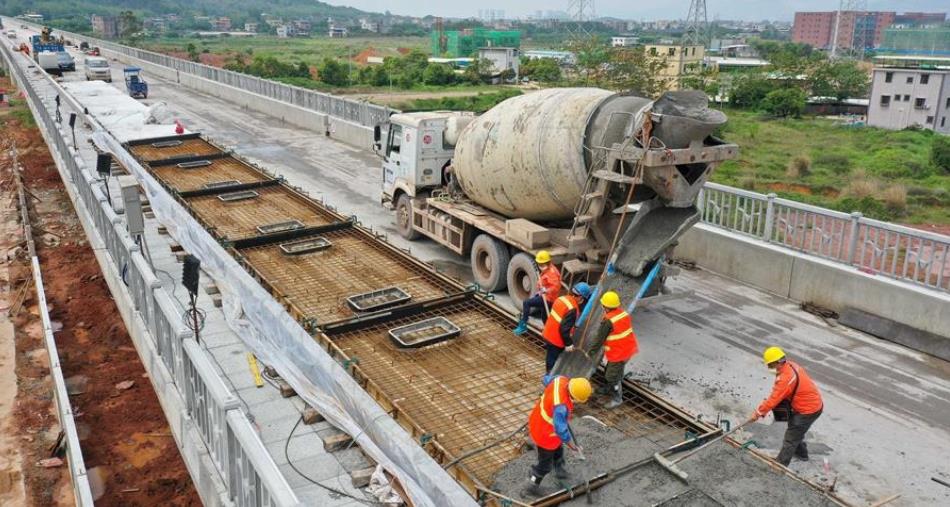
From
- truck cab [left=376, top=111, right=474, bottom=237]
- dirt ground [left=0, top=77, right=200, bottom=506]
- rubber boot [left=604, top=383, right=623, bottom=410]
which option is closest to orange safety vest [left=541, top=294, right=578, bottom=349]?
rubber boot [left=604, top=383, right=623, bottom=410]

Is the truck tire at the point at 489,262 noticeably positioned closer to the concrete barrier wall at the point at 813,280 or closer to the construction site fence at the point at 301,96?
the concrete barrier wall at the point at 813,280

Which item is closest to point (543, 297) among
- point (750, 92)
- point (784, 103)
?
point (784, 103)

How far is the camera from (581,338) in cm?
929

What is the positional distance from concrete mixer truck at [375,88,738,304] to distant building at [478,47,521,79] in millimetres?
73615

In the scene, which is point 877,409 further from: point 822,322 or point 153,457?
point 153,457

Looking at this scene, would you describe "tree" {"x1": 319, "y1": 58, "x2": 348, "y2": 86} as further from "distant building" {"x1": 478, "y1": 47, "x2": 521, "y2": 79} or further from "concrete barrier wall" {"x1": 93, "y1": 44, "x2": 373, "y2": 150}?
"concrete barrier wall" {"x1": 93, "y1": 44, "x2": 373, "y2": 150}

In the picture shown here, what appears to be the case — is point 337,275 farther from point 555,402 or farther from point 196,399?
point 555,402

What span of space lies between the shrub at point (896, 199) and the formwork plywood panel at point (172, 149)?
63.9 feet

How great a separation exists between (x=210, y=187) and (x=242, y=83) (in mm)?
25170

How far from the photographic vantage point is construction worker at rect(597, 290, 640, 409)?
802 centimetres

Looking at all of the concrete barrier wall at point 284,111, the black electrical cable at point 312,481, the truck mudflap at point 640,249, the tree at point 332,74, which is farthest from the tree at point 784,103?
the black electrical cable at point 312,481

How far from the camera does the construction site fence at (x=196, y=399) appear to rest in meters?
5.28

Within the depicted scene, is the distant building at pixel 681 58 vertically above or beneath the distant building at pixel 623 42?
beneath

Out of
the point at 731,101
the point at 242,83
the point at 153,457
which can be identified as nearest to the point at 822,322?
the point at 153,457
